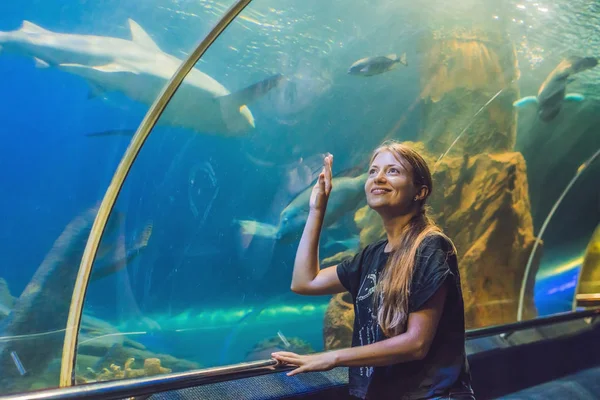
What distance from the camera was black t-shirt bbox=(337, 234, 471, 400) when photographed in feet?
4.32

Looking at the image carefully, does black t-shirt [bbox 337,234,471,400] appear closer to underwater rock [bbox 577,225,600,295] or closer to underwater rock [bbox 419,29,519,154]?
underwater rock [bbox 419,29,519,154]

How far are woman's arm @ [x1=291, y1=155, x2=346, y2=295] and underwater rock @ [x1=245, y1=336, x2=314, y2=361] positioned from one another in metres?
3.61

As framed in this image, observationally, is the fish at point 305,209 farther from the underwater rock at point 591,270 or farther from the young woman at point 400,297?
the young woman at point 400,297

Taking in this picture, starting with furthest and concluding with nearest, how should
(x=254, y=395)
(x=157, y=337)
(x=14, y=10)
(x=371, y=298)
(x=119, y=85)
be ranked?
1. (x=157, y=337)
2. (x=119, y=85)
3. (x=14, y=10)
4. (x=254, y=395)
5. (x=371, y=298)

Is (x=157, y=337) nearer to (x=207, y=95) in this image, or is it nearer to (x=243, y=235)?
(x=243, y=235)

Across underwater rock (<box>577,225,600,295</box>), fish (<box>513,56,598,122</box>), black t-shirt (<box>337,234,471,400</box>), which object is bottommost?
underwater rock (<box>577,225,600,295</box>)

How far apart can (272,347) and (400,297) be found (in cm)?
439

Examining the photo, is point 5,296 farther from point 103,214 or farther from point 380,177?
point 380,177

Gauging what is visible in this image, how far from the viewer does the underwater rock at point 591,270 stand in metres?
5.55

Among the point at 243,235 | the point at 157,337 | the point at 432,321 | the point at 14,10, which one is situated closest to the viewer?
the point at 432,321

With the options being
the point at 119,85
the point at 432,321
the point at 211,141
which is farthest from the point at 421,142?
the point at 432,321

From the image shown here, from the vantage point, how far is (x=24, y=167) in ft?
10.9

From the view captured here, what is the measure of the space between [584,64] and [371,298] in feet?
19.5

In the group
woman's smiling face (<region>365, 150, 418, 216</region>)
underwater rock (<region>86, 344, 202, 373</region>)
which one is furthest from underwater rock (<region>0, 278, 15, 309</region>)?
woman's smiling face (<region>365, 150, 418, 216</region>)
